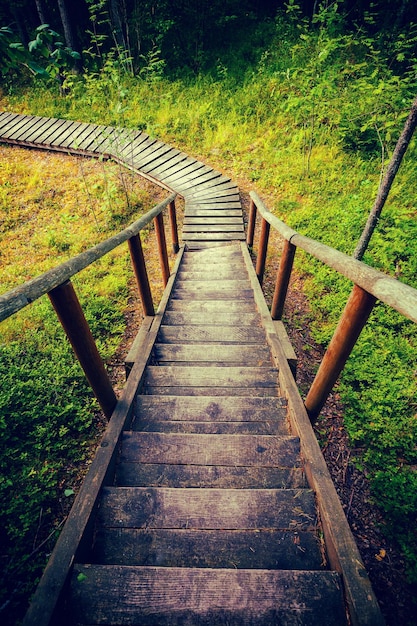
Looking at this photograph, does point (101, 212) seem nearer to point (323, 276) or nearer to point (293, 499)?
point (323, 276)

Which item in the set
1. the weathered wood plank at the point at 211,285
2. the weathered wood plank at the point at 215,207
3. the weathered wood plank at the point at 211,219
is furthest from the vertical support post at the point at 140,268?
the weathered wood plank at the point at 215,207

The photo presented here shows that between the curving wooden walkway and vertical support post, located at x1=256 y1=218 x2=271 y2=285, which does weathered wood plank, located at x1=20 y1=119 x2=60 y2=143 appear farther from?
vertical support post, located at x1=256 y1=218 x2=271 y2=285

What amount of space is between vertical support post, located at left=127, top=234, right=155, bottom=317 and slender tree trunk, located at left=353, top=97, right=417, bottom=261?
120 inches

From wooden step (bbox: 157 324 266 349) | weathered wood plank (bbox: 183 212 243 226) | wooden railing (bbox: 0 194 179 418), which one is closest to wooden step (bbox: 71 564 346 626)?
wooden railing (bbox: 0 194 179 418)

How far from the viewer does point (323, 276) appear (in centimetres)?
443

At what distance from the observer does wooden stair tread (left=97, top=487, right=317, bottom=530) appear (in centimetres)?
149

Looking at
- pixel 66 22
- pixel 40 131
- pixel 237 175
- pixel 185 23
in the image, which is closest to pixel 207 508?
pixel 237 175

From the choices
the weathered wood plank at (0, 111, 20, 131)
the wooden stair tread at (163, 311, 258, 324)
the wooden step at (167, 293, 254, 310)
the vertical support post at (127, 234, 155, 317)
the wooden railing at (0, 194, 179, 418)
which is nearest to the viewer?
the wooden railing at (0, 194, 179, 418)

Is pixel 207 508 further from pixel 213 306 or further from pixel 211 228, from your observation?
pixel 211 228

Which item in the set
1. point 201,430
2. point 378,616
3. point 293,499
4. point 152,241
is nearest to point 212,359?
point 201,430

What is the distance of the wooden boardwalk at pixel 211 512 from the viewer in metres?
1.18

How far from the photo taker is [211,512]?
1.52 meters

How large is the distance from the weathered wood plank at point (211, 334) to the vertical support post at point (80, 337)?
3.89ft

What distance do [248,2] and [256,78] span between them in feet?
14.4
